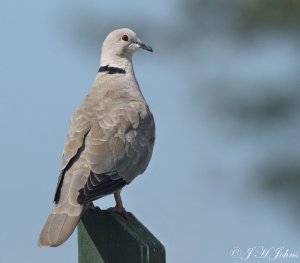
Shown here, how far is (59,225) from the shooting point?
204 inches

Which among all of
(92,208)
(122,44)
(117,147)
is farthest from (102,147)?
(122,44)

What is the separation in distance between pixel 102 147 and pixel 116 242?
1.45 m

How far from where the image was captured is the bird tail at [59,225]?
509 centimetres

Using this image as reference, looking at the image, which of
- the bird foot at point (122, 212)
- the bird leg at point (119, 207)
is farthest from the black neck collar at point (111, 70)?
the bird foot at point (122, 212)

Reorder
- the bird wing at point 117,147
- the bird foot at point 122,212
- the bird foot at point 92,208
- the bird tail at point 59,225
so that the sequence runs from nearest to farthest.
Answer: the bird foot at point 122,212
the bird tail at point 59,225
the bird foot at point 92,208
the bird wing at point 117,147

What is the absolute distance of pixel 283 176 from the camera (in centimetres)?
1019

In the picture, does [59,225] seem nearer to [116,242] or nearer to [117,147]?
[116,242]

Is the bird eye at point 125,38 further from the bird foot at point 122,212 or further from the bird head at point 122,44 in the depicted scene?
the bird foot at point 122,212

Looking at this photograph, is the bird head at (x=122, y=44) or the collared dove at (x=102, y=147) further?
the bird head at (x=122, y=44)

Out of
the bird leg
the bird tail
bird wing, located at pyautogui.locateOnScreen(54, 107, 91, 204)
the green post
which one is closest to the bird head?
bird wing, located at pyautogui.locateOnScreen(54, 107, 91, 204)

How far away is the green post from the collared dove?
39 centimetres

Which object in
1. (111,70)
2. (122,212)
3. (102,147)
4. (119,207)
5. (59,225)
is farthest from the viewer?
(111,70)

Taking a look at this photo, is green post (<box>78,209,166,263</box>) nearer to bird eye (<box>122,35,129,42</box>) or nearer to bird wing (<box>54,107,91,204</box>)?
bird wing (<box>54,107,91,204</box>)

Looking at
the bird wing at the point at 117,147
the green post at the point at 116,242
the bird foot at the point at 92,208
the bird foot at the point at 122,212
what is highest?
the bird wing at the point at 117,147
